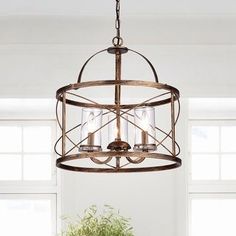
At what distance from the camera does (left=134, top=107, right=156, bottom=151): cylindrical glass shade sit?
2041mm

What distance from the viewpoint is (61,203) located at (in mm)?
4016

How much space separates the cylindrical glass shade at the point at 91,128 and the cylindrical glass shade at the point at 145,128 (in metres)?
0.13

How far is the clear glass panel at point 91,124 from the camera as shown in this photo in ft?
6.65
